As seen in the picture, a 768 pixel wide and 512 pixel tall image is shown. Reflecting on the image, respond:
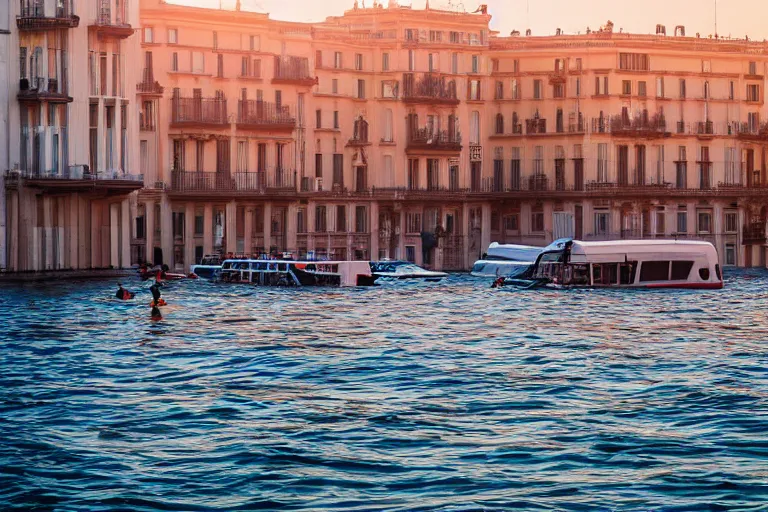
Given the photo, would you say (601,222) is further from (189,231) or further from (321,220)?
(189,231)

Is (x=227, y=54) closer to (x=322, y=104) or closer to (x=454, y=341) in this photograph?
(x=322, y=104)

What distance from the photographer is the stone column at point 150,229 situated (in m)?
92.8

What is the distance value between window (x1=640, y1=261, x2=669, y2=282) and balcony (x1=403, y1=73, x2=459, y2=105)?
122 feet

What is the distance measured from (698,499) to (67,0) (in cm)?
5689

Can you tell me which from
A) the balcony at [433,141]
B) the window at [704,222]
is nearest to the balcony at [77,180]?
the balcony at [433,141]

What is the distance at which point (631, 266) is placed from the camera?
7381 cm

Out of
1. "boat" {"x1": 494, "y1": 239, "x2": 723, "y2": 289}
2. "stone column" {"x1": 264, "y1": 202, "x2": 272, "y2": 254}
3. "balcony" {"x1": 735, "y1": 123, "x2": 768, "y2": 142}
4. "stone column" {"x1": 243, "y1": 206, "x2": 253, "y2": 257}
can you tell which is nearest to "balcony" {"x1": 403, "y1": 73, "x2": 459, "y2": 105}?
"stone column" {"x1": 264, "y1": 202, "x2": 272, "y2": 254}

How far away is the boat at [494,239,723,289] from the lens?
7375cm

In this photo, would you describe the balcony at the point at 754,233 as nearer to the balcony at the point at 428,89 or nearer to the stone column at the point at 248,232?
the balcony at the point at 428,89

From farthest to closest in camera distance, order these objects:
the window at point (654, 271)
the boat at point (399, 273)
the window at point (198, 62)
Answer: the window at point (198, 62) < the boat at point (399, 273) < the window at point (654, 271)

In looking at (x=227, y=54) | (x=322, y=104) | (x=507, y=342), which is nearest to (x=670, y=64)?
(x=322, y=104)

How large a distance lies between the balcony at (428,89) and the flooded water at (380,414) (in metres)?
59.1

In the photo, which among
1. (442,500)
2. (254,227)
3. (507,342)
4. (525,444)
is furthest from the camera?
(254,227)

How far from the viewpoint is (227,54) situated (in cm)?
9819
